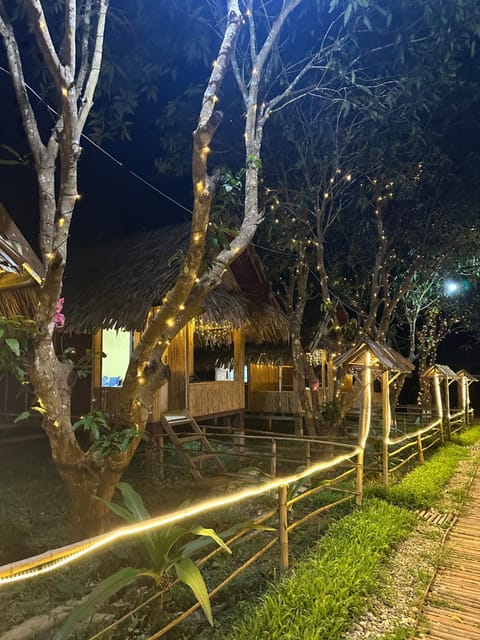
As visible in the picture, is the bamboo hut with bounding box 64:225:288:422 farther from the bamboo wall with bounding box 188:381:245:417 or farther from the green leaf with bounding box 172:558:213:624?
the green leaf with bounding box 172:558:213:624

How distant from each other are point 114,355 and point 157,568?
21.4ft

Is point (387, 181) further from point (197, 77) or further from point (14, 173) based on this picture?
point (14, 173)

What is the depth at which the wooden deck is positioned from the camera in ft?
9.20

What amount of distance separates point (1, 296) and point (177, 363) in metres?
5.15

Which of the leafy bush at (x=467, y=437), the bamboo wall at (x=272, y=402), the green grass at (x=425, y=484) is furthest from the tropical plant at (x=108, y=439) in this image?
the bamboo wall at (x=272, y=402)

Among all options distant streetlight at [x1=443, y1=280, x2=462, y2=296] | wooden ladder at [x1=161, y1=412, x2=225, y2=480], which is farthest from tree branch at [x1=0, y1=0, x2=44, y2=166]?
distant streetlight at [x1=443, y1=280, x2=462, y2=296]

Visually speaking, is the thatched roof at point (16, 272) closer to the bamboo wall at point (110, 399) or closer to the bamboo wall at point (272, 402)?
the bamboo wall at point (110, 399)

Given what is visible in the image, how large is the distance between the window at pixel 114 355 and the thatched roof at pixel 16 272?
4411mm

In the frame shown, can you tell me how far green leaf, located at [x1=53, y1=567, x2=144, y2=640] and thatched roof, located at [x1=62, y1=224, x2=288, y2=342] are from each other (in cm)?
418

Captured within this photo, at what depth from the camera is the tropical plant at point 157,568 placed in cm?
209

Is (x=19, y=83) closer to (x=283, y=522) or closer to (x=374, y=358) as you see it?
(x=283, y=522)

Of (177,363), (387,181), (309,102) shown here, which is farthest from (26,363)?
(387,181)

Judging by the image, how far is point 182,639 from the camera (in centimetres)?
275

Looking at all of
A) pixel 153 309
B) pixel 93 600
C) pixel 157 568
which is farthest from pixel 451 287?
pixel 93 600
